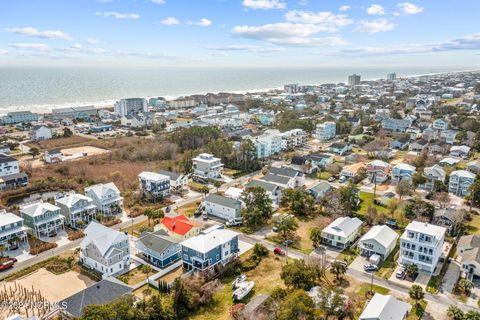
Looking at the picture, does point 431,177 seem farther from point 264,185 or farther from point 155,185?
point 155,185

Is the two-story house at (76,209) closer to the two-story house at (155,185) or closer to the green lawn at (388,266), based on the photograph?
the two-story house at (155,185)

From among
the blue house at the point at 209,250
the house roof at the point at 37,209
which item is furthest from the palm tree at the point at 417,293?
the house roof at the point at 37,209

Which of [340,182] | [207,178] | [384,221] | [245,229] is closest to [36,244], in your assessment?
[245,229]

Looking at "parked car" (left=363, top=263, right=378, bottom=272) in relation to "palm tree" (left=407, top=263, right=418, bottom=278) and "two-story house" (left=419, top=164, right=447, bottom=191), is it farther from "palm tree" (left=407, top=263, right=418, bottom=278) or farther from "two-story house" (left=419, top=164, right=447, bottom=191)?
"two-story house" (left=419, top=164, right=447, bottom=191)

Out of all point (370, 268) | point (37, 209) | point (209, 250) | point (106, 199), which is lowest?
point (370, 268)

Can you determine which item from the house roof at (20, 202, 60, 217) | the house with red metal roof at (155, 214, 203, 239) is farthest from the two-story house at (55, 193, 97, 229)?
the house with red metal roof at (155, 214, 203, 239)

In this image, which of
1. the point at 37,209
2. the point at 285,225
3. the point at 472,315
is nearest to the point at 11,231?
the point at 37,209
